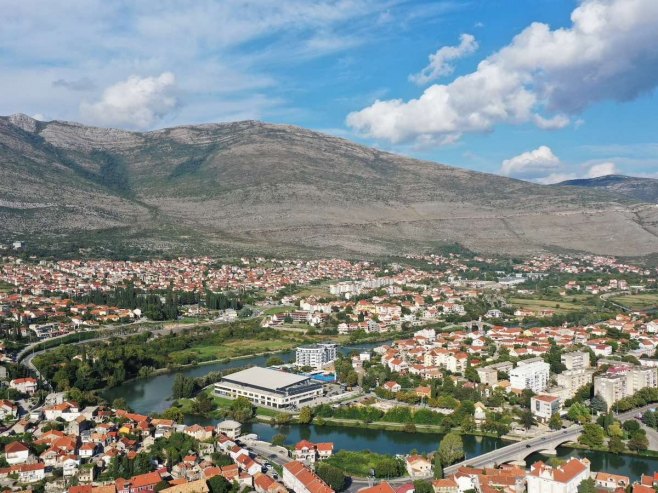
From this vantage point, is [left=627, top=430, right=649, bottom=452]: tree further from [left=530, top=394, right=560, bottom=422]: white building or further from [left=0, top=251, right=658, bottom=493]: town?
[left=530, top=394, right=560, bottom=422]: white building

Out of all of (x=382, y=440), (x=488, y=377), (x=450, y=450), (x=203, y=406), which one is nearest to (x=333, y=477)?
(x=450, y=450)

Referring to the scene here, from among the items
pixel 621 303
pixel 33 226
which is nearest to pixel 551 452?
pixel 621 303

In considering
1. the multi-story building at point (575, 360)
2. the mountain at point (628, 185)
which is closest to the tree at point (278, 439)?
the multi-story building at point (575, 360)

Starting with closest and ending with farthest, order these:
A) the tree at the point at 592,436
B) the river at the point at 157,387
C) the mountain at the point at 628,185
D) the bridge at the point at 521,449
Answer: the bridge at the point at 521,449 < the tree at the point at 592,436 < the river at the point at 157,387 < the mountain at the point at 628,185

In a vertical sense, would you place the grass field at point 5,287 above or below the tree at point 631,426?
above

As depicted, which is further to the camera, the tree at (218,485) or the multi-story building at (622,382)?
the multi-story building at (622,382)

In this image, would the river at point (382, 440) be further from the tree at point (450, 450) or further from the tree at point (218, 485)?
the tree at point (218, 485)

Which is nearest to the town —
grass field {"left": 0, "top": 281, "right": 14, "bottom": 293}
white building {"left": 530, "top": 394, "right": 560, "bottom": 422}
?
white building {"left": 530, "top": 394, "right": 560, "bottom": 422}
